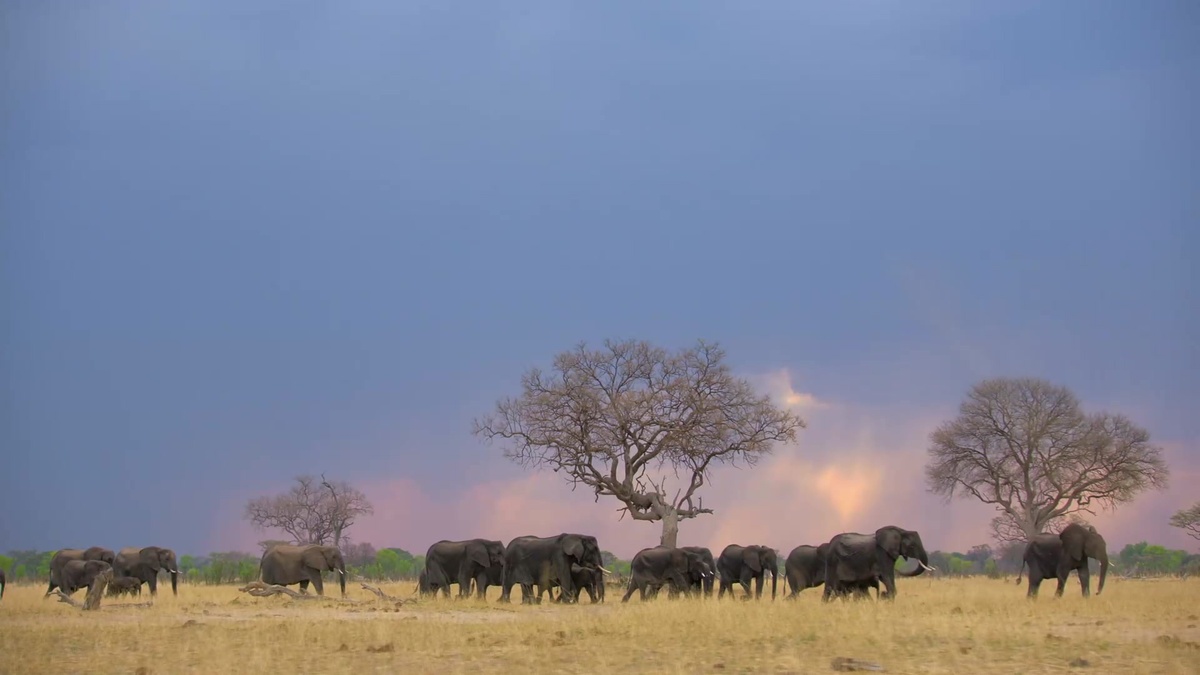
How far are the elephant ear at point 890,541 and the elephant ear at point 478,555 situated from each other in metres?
13.0

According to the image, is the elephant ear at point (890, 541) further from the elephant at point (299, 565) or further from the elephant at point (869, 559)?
the elephant at point (299, 565)

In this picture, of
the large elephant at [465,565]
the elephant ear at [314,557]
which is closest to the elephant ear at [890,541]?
the large elephant at [465,565]

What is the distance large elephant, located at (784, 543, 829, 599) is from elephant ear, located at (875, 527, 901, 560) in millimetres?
2598

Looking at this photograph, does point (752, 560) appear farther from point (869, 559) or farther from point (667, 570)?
point (869, 559)

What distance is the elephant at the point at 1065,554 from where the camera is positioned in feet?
97.1

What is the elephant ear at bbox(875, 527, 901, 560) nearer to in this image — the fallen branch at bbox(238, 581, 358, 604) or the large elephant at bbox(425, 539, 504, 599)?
the large elephant at bbox(425, 539, 504, 599)

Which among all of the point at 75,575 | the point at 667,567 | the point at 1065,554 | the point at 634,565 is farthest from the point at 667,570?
the point at 75,575

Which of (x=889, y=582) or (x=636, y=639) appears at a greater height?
(x=889, y=582)

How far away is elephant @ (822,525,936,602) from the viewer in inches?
1121

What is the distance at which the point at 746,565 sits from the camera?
1313 inches

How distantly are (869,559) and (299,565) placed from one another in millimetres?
19223

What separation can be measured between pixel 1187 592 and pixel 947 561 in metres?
82.3

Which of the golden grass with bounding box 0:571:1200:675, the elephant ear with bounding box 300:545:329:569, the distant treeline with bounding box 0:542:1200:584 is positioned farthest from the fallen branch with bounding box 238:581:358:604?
the distant treeline with bounding box 0:542:1200:584

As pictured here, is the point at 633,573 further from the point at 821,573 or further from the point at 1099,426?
the point at 1099,426
